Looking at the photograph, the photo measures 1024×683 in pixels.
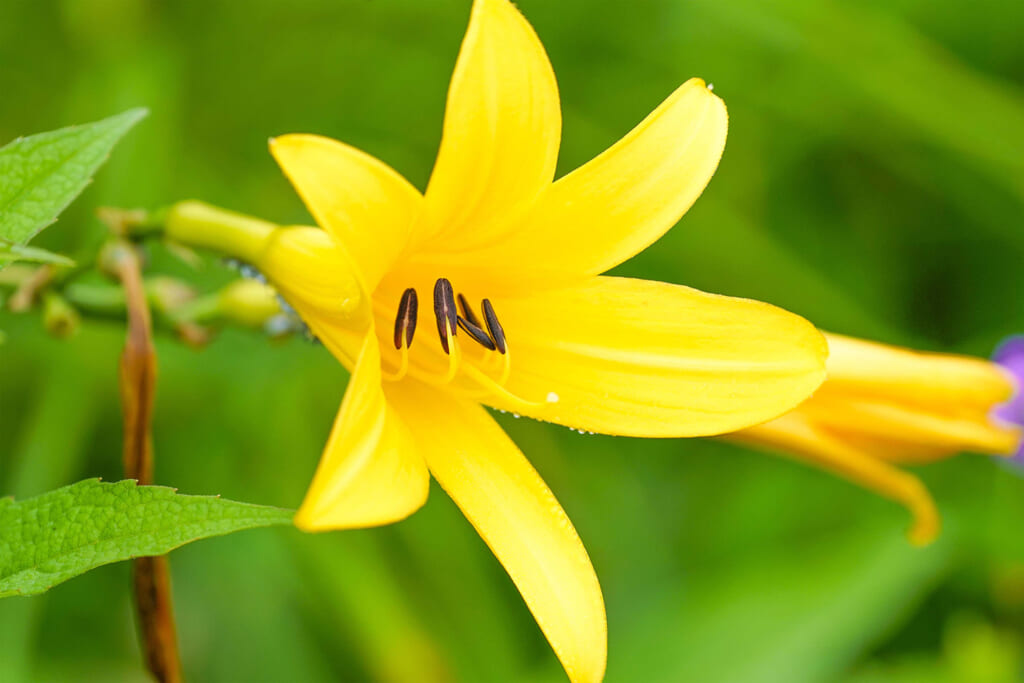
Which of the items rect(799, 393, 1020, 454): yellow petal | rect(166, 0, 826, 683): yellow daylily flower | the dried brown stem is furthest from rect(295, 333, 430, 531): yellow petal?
rect(799, 393, 1020, 454): yellow petal

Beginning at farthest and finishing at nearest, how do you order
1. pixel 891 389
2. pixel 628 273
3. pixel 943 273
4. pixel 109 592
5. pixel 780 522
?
pixel 943 273, pixel 780 522, pixel 628 273, pixel 109 592, pixel 891 389

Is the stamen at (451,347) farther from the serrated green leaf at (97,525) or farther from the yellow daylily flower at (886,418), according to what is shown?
the yellow daylily flower at (886,418)

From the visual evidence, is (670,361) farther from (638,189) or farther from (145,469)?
(145,469)

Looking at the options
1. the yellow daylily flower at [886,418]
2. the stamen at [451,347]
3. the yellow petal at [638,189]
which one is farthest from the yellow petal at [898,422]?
the stamen at [451,347]

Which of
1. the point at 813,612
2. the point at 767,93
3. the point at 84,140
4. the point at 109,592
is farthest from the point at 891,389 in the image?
the point at 109,592

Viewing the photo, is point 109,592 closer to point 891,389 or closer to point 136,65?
point 136,65

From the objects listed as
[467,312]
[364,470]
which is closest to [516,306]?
[467,312]
